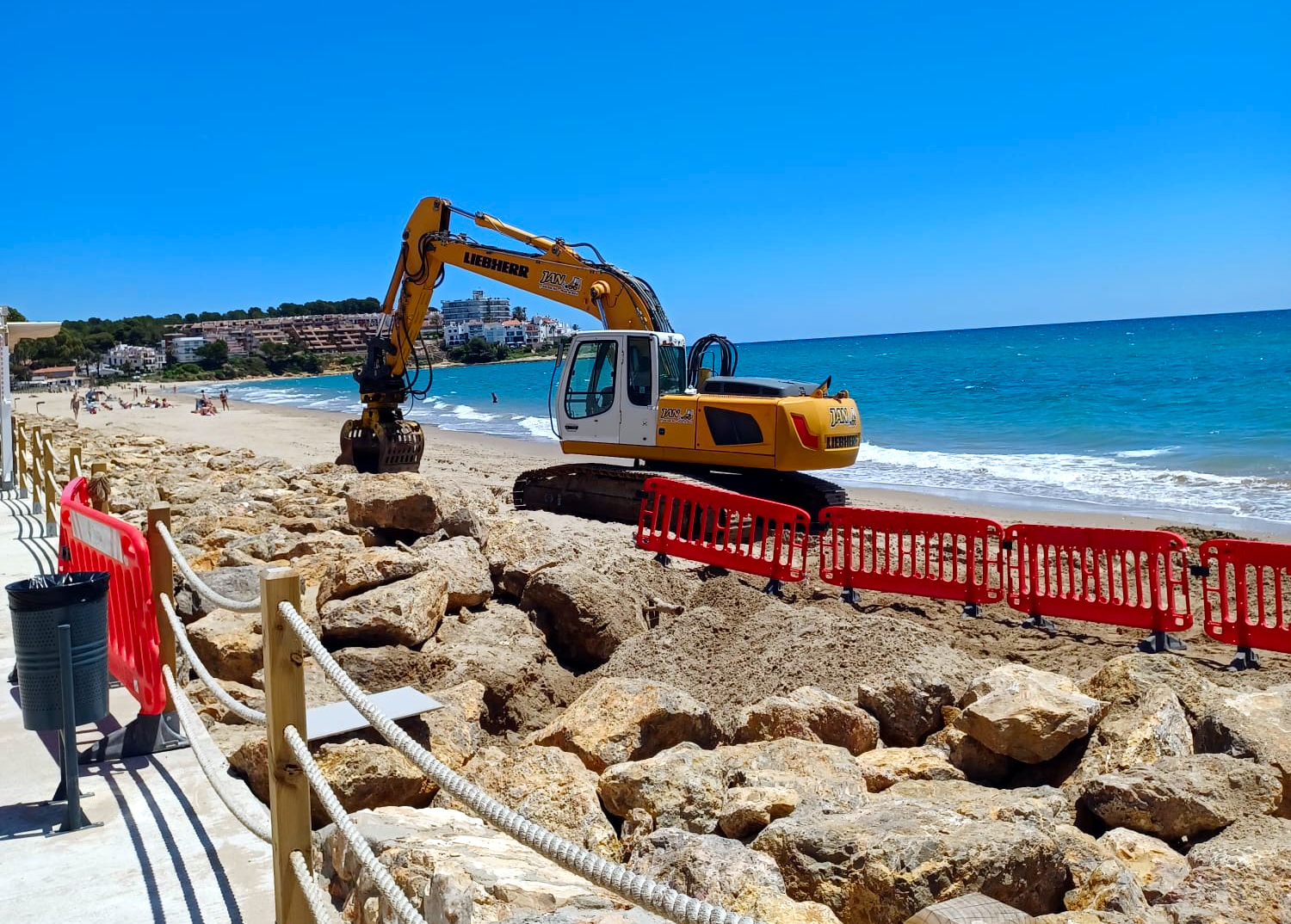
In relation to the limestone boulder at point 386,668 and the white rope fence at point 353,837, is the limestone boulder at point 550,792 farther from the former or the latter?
the limestone boulder at point 386,668

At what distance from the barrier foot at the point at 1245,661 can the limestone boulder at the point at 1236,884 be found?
3.87 meters

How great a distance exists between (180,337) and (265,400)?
112 m

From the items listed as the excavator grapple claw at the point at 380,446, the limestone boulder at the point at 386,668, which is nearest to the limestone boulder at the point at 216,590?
the limestone boulder at the point at 386,668

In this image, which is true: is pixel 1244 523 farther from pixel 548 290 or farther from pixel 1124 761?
pixel 1124 761

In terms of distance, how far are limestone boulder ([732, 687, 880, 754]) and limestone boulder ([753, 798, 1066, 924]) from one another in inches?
66.3

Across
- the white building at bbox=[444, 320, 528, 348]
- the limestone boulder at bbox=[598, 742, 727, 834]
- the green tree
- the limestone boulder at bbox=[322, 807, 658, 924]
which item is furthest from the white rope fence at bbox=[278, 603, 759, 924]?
the white building at bbox=[444, 320, 528, 348]

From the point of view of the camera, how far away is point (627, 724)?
5.23 m

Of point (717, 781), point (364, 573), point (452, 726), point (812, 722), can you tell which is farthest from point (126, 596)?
point (812, 722)

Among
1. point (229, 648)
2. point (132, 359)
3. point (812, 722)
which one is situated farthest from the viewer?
point (132, 359)

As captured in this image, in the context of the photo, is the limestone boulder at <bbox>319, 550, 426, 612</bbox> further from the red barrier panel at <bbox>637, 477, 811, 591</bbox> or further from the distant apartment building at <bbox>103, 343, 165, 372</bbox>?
the distant apartment building at <bbox>103, 343, 165, 372</bbox>

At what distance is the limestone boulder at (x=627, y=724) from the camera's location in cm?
513

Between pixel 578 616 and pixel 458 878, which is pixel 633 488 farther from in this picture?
pixel 458 878

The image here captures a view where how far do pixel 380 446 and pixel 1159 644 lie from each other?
11.7 meters

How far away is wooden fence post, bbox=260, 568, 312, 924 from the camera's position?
9.78 ft
